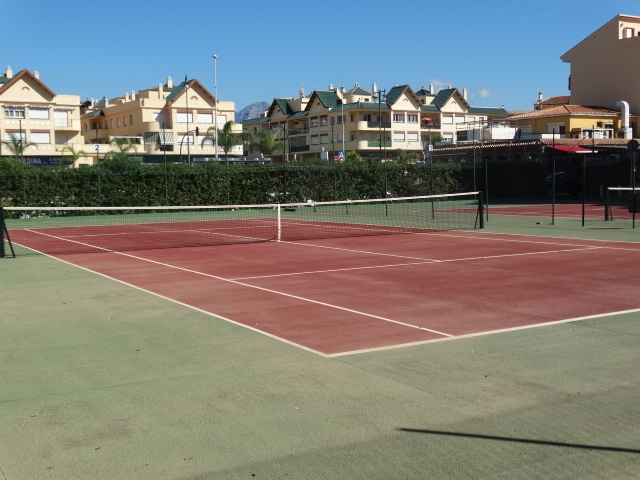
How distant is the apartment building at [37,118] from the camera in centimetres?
7294

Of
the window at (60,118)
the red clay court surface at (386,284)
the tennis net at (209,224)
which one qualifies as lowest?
the red clay court surface at (386,284)

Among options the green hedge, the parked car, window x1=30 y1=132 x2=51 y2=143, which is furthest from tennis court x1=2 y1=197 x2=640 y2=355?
window x1=30 y1=132 x2=51 y2=143

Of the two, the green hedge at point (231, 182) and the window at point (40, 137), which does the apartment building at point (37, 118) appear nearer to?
the window at point (40, 137)

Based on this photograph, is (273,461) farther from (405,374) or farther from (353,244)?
(353,244)

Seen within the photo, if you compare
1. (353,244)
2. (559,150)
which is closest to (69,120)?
(559,150)

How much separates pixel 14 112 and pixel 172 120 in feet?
58.1

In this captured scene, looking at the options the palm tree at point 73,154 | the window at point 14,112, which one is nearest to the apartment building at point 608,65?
the palm tree at point 73,154

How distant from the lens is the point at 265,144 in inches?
3679

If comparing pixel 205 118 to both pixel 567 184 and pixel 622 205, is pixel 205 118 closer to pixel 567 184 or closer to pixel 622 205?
pixel 567 184

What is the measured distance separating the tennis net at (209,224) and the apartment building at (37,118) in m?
40.3

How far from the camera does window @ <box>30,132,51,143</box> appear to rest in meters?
Answer: 75.0

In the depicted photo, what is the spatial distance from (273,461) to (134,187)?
112ft

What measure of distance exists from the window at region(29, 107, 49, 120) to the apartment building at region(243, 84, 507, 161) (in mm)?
25194

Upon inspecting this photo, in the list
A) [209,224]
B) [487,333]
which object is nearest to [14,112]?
[209,224]
